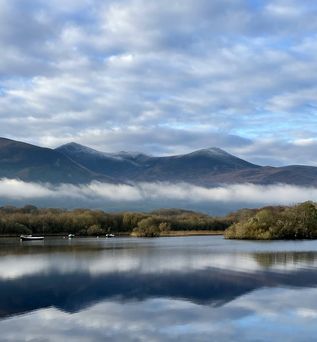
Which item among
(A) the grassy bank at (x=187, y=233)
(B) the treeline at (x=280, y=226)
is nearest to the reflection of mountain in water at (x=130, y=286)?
(B) the treeline at (x=280, y=226)

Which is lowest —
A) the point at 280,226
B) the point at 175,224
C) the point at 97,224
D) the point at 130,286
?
the point at 130,286

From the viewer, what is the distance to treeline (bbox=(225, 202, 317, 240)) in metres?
93.1

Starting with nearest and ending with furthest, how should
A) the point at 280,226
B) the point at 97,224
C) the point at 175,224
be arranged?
the point at 280,226, the point at 97,224, the point at 175,224

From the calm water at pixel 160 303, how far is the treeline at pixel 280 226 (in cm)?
5384

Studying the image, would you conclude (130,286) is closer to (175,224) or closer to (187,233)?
(187,233)

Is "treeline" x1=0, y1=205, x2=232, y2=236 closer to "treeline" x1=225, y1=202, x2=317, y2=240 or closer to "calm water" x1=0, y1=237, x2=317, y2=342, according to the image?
"treeline" x1=225, y1=202, x2=317, y2=240

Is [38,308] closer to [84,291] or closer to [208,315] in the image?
[84,291]

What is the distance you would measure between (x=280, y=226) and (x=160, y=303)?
73.9 meters

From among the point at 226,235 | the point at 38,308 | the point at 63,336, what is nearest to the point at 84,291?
the point at 38,308

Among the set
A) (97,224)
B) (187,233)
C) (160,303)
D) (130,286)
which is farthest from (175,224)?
(160,303)

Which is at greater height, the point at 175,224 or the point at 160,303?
the point at 175,224

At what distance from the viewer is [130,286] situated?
29359 millimetres

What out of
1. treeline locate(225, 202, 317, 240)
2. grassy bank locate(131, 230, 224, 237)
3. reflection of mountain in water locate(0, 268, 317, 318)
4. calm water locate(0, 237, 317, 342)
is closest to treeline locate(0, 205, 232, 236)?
grassy bank locate(131, 230, 224, 237)

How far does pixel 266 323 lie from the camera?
19.3 metres
